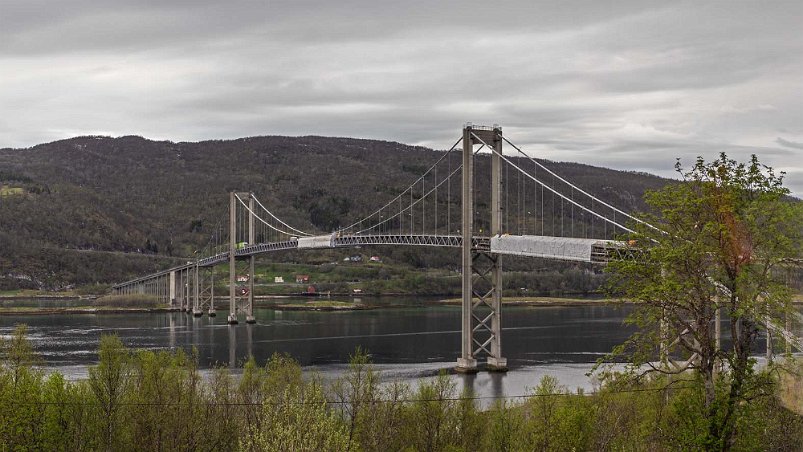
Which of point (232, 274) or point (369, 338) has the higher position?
point (232, 274)

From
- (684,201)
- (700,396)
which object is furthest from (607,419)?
(684,201)

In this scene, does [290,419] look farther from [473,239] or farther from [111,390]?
[473,239]

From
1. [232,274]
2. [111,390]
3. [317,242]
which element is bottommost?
Result: [111,390]

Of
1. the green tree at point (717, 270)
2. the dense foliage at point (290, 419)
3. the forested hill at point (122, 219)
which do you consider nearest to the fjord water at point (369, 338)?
the dense foliage at point (290, 419)

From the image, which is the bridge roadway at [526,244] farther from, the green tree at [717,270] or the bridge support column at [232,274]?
the bridge support column at [232,274]

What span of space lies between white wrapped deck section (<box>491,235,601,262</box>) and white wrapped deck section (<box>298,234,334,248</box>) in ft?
109

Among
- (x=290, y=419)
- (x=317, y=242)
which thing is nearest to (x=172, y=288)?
(x=317, y=242)

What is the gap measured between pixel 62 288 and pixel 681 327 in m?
124

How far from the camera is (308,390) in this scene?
30859 mm

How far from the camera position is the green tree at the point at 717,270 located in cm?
1933

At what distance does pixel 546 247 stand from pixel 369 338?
24151 millimetres

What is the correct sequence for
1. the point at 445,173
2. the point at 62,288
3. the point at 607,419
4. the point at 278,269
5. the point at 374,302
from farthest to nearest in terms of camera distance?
the point at 445,173 → the point at 278,269 → the point at 62,288 → the point at 374,302 → the point at 607,419

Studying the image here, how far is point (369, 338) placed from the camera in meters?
69.7

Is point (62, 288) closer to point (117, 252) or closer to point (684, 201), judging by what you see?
point (117, 252)
